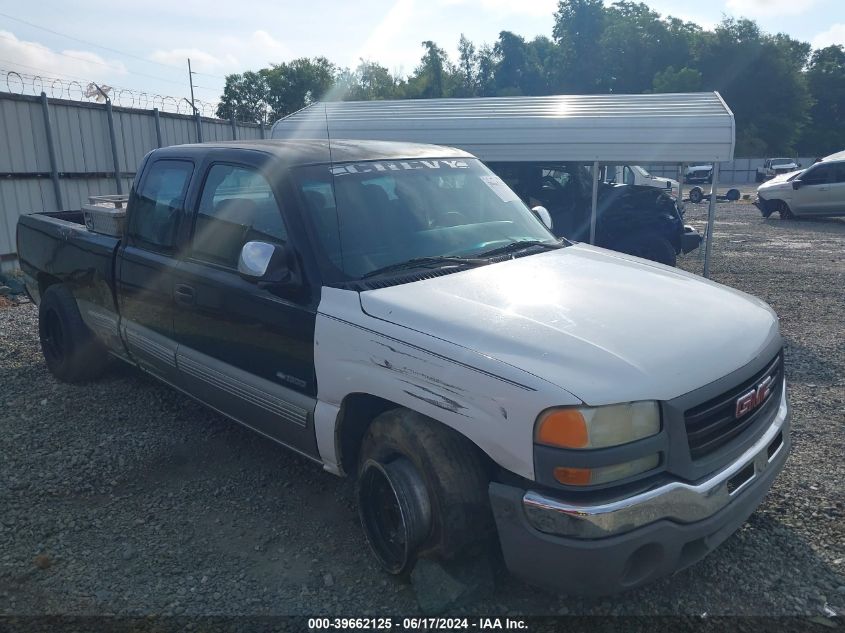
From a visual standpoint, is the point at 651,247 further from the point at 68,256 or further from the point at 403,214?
the point at 68,256

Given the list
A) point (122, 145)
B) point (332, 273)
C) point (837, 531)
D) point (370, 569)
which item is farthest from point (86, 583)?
point (122, 145)

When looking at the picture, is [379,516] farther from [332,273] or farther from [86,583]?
[86,583]

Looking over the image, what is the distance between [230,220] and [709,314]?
254 cm

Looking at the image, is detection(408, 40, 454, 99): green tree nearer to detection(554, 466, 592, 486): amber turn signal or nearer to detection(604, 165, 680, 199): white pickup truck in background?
detection(604, 165, 680, 199): white pickup truck in background

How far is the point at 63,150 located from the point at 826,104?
249 feet

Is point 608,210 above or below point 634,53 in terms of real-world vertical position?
below

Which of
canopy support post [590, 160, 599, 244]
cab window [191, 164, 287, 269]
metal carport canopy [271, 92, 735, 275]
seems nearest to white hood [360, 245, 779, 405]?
cab window [191, 164, 287, 269]

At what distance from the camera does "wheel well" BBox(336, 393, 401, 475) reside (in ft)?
10.3

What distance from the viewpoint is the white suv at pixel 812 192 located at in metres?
18.9

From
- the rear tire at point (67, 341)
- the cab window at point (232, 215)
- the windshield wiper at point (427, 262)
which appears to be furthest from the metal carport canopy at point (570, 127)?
the windshield wiper at point (427, 262)

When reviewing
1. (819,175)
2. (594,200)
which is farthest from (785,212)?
(594,200)

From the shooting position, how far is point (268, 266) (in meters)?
3.22

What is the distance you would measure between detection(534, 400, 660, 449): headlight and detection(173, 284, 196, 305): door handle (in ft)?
7.76

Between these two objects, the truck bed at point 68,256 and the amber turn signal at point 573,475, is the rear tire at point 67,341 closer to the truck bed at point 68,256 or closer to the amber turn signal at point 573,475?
the truck bed at point 68,256
